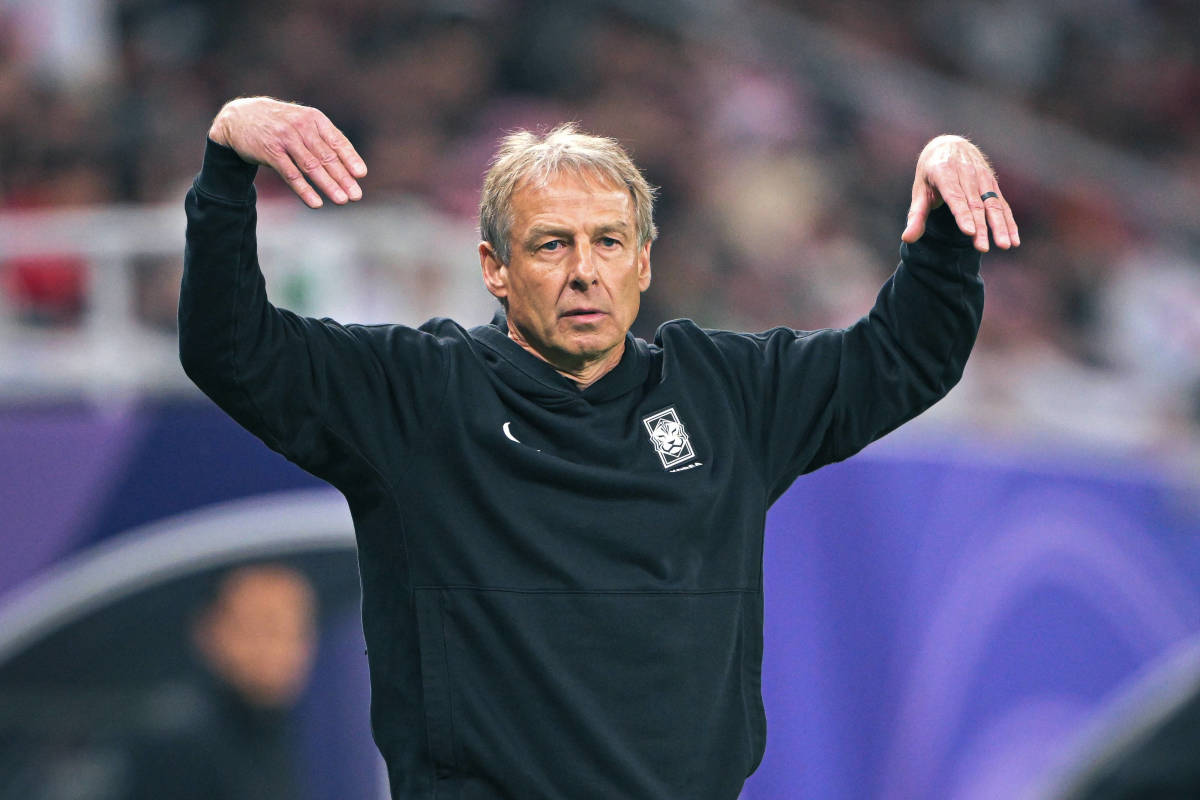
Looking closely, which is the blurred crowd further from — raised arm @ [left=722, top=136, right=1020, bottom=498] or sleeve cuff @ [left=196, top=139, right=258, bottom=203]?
sleeve cuff @ [left=196, top=139, right=258, bottom=203]

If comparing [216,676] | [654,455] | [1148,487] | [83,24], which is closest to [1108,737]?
[1148,487]

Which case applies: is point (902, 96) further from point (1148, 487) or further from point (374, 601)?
point (374, 601)

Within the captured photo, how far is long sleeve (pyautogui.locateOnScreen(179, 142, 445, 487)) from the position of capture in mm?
2832

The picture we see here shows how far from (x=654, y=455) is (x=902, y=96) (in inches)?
354

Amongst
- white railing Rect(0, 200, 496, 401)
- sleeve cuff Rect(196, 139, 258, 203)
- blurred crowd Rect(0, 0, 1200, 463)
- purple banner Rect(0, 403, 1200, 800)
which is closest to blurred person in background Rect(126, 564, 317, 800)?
purple banner Rect(0, 403, 1200, 800)

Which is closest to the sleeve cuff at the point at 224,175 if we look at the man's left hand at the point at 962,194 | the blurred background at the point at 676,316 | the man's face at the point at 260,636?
the man's left hand at the point at 962,194

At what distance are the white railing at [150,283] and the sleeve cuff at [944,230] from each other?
3.80 metres

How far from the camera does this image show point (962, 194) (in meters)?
3.09

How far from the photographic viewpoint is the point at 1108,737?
24.8 feet

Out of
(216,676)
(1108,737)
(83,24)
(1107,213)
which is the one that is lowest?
(1108,737)

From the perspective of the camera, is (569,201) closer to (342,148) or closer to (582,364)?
(582,364)

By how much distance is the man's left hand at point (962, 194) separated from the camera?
3.05 meters

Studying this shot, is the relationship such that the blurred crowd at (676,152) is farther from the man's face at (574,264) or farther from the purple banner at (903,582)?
the man's face at (574,264)

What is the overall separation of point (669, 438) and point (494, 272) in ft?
1.43
